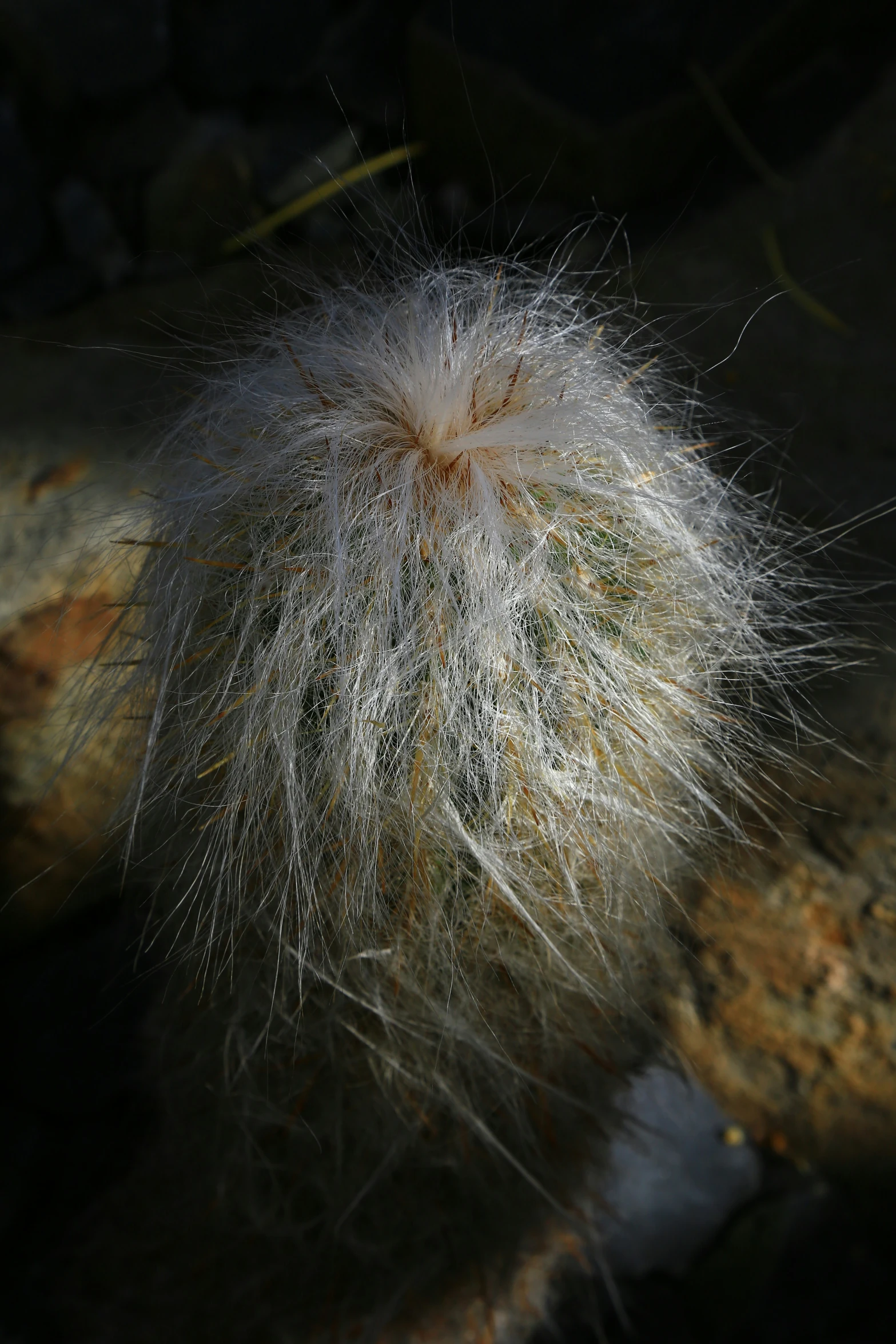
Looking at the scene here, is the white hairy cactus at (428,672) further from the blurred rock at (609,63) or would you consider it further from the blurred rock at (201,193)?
the blurred rock at (201,193)

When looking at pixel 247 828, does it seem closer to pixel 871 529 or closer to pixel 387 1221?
pixel 387 1221

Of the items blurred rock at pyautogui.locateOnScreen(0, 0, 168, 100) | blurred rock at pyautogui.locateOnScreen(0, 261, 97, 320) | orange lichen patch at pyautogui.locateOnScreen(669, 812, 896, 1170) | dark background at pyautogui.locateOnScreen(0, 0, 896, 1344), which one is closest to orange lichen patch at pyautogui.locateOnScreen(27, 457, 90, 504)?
dark background at pyautogui.locateOnScreen(0, 0, 896, 1344)

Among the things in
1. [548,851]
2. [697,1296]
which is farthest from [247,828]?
[697,1296]

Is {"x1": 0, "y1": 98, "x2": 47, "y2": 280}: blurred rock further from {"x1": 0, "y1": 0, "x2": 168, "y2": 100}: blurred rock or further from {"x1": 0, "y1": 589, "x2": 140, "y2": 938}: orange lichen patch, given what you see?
{"x1": 0, "y1": 589, "x2": 140, "y2": 938}: orange lichen patch

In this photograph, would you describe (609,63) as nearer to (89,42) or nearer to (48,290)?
(89,42)

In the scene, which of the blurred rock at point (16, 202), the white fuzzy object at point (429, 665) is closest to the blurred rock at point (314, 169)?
the blurred rock at point (16, 202)

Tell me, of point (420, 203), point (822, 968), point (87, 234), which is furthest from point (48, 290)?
point (822, 968)
